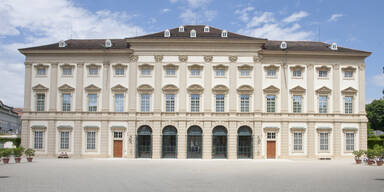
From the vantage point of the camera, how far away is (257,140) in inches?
1679

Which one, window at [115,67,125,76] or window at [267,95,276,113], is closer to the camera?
window at [267,95,276,113]

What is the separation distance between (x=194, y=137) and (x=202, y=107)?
11.7ft

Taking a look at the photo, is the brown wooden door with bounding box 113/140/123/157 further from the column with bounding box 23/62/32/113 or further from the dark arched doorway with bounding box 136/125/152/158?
the column with bounding box 23/62/32/113

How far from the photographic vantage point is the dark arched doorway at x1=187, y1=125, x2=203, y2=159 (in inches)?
1677

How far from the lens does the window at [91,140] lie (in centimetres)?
4291

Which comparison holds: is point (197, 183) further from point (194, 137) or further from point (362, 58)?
point (362, 58)

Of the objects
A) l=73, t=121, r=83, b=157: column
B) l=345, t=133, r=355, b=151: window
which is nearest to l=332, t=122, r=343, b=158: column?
l=345, t=133, r=355, b=151: window

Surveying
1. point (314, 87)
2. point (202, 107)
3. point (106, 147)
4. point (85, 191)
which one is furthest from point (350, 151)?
point (85, 191)

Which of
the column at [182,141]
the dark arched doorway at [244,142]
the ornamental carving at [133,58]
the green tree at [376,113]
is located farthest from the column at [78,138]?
the green tree at [376,113]

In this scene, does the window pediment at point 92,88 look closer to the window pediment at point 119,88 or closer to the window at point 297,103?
the window pediment at point 119,88

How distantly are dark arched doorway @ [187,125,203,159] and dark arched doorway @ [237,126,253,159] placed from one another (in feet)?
14.4

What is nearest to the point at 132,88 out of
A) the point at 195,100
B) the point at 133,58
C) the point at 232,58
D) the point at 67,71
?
the point at 133,58

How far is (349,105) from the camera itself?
43.9m

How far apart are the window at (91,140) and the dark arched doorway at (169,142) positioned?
26.3 ft
